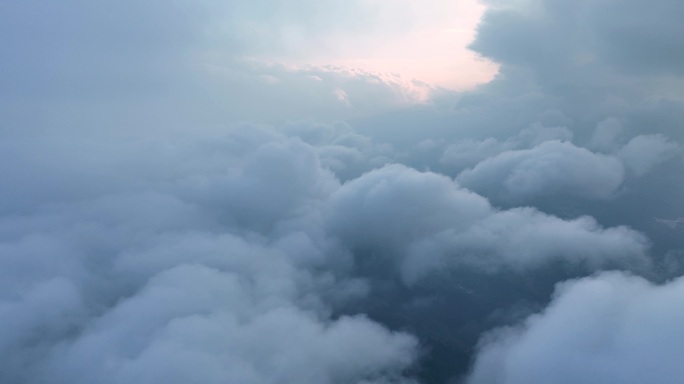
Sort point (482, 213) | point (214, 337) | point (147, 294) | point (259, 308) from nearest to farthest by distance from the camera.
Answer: point (214, 337), point (147, 294), point (259, 308), point (482, 213)

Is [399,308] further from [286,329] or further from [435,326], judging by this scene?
[286,329]

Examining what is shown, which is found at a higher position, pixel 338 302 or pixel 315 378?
pixel 338 302

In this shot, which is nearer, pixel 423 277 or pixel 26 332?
pixel 26 332

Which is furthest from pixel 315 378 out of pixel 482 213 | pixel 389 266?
pixel 482 213

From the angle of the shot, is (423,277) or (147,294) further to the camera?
(423,277)

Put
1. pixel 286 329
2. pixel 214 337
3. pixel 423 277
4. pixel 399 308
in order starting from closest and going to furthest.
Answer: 1. pixel 214 337
2. pixel 286 329
3. pixel 399 308
4. pixel 423 277

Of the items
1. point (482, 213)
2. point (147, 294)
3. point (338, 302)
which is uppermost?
point (482, 213)

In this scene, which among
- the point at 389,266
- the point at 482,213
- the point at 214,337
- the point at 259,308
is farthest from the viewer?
the point at 482,213

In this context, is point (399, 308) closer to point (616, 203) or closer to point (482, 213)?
point (482, 213)

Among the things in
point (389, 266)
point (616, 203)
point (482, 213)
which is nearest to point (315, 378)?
point (389, 266)
